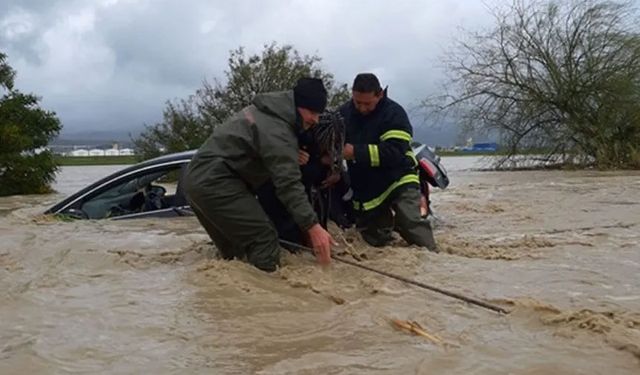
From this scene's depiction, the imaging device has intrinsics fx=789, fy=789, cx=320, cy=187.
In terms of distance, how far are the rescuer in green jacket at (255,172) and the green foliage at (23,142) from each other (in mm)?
16360

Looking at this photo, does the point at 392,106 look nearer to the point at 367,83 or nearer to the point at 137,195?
the point at 367,83

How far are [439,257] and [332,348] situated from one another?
2809 millimetres

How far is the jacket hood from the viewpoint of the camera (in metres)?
5.74

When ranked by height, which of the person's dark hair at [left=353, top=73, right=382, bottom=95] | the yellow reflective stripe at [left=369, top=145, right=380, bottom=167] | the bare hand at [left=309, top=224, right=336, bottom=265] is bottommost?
the bare hand at [left=309, top=224, right=336, bottom=265]

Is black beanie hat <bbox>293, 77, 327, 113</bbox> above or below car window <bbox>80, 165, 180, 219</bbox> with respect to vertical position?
above

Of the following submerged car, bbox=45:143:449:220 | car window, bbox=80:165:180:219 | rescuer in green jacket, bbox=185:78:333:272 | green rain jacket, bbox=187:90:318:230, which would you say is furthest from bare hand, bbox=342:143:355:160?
car window, bbox=80:165:180:219

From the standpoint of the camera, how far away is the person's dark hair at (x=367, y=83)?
6.73m

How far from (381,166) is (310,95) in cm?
136

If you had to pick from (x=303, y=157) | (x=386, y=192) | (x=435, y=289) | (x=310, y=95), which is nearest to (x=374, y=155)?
(x=386, y=192)

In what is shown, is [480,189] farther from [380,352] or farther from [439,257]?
[380,352]

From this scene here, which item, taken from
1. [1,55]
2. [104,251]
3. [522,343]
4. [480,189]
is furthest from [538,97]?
[522,343]

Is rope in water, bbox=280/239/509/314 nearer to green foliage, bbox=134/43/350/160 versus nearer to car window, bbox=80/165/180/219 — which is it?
car window, bbox=80/165/180/219

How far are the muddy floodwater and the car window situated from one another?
81 cm

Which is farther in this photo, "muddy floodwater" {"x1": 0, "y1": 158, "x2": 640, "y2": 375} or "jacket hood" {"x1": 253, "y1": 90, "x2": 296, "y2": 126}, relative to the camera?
"jacket hood" {"x1": 253, "y1": 90, "x2": 296, "y2": 126}
